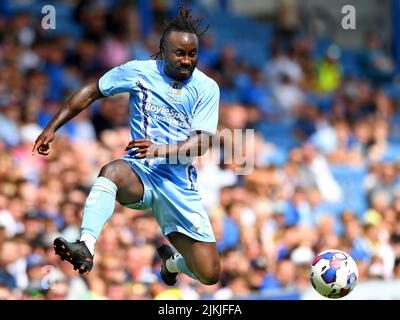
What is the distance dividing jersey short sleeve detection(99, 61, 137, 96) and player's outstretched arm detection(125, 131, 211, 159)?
0.56m

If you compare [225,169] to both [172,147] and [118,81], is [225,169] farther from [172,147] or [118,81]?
[172,147]

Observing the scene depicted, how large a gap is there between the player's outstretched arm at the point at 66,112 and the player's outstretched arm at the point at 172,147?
0.60 meters

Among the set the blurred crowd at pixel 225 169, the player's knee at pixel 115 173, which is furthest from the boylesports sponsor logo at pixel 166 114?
the blurred crowd at pixel 225 169

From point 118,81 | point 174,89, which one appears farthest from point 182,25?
point 118,81

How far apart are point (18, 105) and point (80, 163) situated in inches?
50.8

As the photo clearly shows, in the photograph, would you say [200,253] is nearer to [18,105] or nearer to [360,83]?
[18,105]

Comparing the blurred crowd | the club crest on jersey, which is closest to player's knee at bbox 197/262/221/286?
the club crest on jersey

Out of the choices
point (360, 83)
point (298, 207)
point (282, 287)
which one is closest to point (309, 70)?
point (360, 83)

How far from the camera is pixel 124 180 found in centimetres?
762

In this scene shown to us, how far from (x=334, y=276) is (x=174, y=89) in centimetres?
217

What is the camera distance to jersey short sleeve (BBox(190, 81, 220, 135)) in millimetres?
7805

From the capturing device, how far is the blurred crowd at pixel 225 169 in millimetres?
11383

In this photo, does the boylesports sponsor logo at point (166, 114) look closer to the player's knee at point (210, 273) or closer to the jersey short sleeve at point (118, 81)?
the jersey short sleeve at point (118, 81)

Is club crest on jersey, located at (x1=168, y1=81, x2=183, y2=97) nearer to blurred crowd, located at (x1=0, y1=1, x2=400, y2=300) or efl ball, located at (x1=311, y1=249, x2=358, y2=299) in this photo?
efl ball, located at (x1=311, y1=249, x2=358, y2=299)
